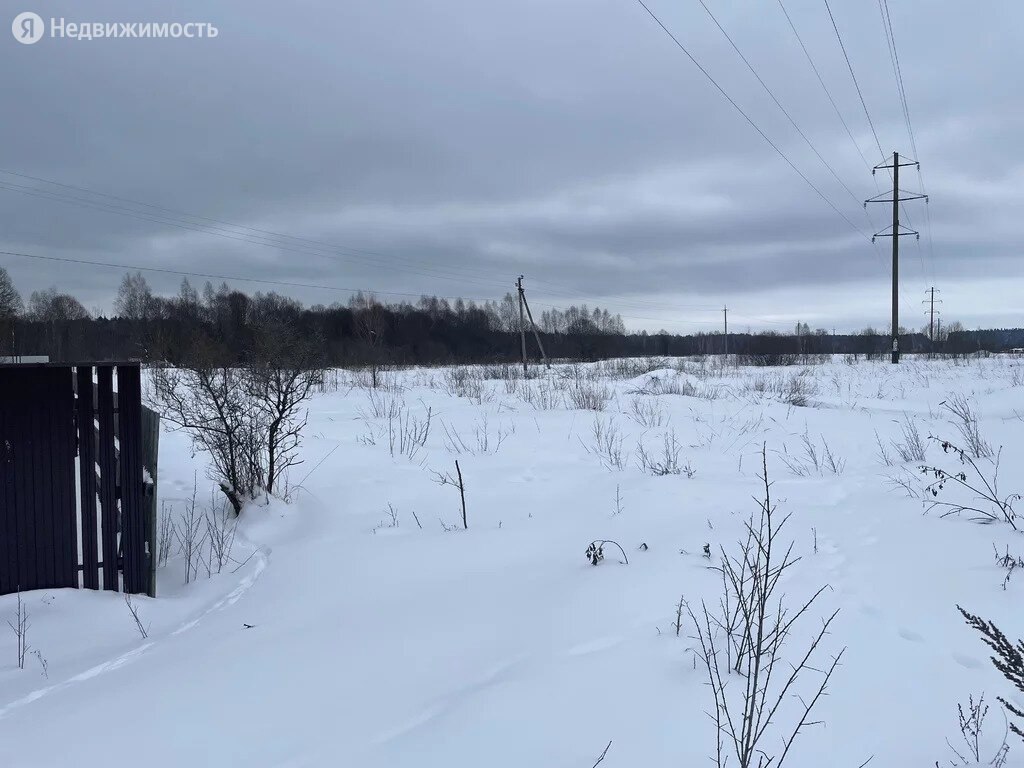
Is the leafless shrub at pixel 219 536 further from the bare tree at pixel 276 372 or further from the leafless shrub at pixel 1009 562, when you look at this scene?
the leafless shrub at pixel 1009 562

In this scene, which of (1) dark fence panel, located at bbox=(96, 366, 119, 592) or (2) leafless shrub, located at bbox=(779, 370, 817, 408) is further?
(2) leafless shrub, located at bbox=(779, 370, 817, 408)

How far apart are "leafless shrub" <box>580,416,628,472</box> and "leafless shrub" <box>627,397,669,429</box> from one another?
66cm

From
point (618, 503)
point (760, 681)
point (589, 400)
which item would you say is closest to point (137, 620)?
point (760, 681)

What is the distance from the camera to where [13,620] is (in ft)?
12.7

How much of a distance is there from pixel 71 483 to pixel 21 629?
0.97 meters

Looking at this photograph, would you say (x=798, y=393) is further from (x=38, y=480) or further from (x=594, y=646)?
(x=38, y=480)

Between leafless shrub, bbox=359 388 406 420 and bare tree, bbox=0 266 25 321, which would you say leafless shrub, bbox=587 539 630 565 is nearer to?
leafless shrub, bbox=359 388 406 420

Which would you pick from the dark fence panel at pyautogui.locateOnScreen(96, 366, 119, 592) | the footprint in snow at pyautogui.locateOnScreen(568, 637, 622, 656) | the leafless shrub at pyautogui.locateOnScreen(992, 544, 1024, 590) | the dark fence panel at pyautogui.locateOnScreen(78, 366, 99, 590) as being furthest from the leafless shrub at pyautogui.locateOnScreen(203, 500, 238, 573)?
the leafless shrub at pyautogui.locateOnScreen(992, 544, 1024, 590)

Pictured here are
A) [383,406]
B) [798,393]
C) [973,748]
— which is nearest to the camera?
[973,748]

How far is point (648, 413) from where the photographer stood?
11.5 meters

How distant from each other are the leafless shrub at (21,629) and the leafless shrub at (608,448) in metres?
5.55

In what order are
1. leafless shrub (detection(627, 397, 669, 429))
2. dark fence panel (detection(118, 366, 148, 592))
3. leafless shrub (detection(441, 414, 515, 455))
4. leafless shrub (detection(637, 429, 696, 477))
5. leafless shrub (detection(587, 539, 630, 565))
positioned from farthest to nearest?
leafless shrub (detection(627, 397, 669, 429))
leafless shrub (detection(441, 414, 515, 455))
leafless shrub (detection(637, 429, 696, 477))
dark fence panel (detection(118, 366, 148, 592))
leafless shrub (detection(587, 539, 630, 565))

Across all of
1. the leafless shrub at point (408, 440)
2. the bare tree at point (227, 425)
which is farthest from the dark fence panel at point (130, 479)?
the leafless shrub at point (408, 440)

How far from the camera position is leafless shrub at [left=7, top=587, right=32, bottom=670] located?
3.46 metres
